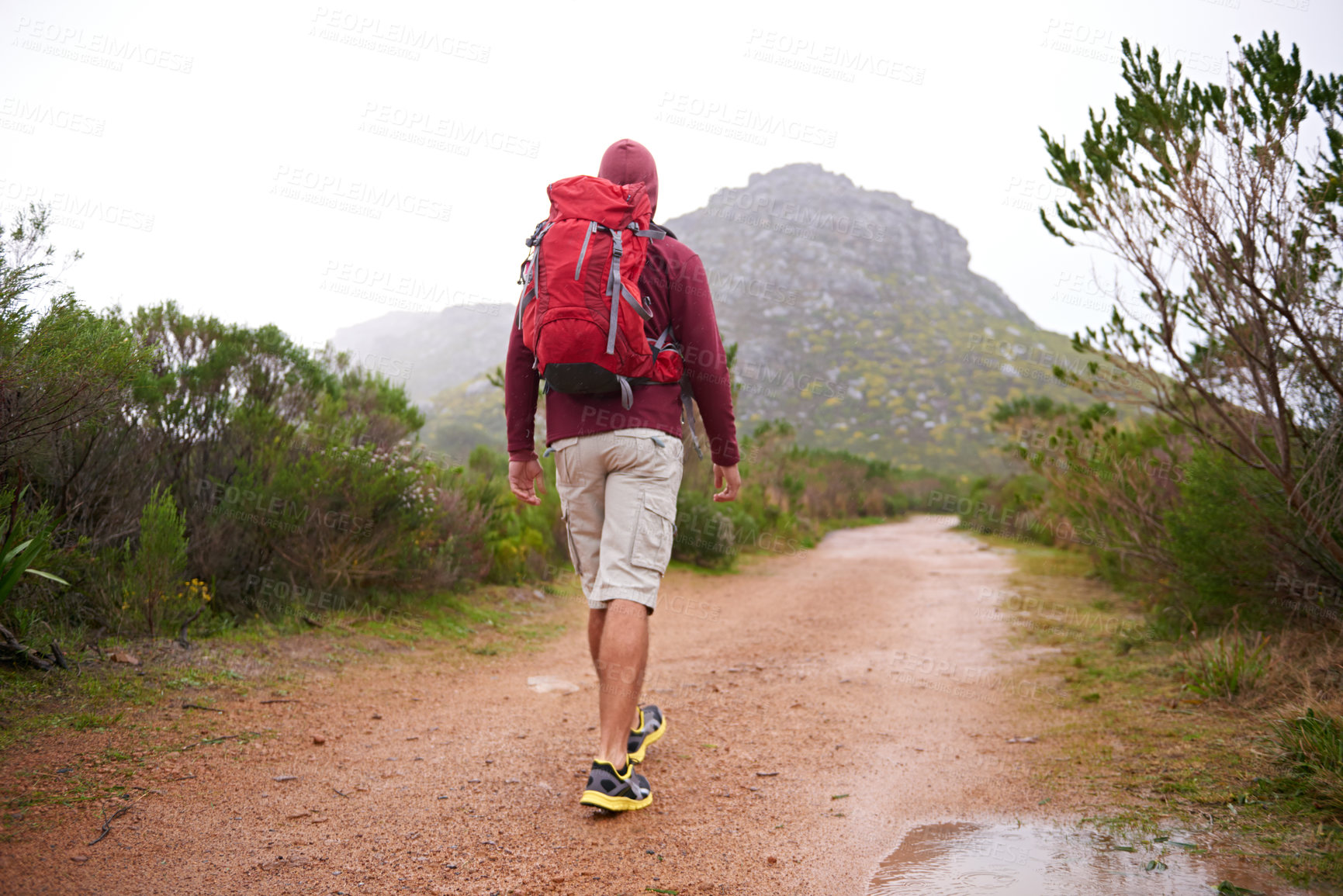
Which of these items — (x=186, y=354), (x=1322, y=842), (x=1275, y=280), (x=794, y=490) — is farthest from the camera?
(x=794, y=490)

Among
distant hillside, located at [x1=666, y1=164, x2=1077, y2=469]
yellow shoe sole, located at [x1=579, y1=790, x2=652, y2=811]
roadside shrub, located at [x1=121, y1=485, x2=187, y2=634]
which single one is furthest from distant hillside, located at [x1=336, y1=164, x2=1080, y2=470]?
yellow shoe sole, located at [x1=579, y1=790, x2=652, y2=811]

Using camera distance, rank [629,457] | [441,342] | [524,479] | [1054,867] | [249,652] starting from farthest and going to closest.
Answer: [441,342]
[249,652]
[524,479]
[629,457]
[1054,867]

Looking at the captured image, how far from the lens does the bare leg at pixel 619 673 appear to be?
8.51 feet

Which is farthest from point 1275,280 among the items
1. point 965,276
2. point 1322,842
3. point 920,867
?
point 965,276

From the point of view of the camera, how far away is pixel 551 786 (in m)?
2.83

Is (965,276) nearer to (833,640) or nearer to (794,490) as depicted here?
(794,490)

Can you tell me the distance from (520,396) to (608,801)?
4.95 ft

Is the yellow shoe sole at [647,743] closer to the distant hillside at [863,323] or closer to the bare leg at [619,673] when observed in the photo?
the bare leg at [619,673]

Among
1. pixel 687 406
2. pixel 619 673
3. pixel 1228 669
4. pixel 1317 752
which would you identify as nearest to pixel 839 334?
pixel 1228 669

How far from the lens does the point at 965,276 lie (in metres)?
106

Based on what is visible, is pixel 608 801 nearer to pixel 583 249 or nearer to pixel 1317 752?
pixel 583 249

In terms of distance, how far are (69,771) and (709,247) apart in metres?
104

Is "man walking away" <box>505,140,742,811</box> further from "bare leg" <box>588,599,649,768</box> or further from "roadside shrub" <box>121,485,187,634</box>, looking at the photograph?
"roadside shrub" <box>121,485,187,634</box>

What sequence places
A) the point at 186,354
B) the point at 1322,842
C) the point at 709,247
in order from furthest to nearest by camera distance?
the point at 709,247 < the point at 186,354 < the point at 1322,842
